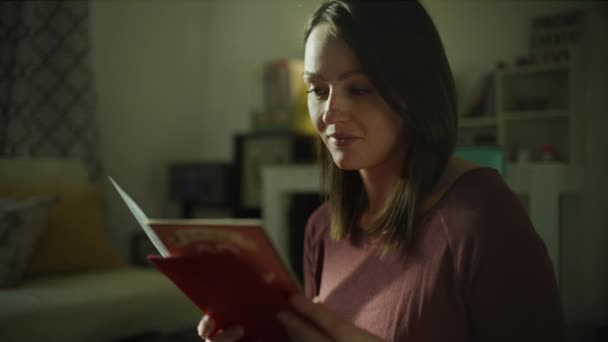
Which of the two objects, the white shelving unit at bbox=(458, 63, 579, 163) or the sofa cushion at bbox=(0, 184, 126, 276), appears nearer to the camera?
the white shelving unit at bbox=(458, 63, 579, 163)

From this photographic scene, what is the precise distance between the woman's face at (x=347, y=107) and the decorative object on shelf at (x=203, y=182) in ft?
5.50

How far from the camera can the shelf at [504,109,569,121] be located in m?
0.65

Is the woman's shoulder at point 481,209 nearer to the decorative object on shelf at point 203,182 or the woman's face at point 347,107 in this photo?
the woman's face at point 347,107

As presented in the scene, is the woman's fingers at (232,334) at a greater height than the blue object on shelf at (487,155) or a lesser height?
lesser

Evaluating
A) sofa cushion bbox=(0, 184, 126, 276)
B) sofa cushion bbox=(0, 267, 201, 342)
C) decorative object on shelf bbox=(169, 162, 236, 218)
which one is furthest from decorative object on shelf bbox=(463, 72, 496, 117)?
decorative object on shelf bbox=(169, 162, 236, 218)

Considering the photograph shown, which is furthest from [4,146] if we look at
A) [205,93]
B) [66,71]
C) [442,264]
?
[205,93]

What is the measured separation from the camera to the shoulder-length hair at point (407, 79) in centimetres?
52

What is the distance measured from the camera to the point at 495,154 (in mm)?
724

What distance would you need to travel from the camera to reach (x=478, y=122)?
2.46 ft

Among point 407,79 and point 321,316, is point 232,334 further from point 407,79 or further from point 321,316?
point 407,79

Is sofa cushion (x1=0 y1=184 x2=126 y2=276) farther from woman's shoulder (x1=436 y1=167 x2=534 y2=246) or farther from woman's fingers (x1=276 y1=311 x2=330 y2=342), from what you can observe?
woman's shoulder (x1=436 y1=167 x2=534 y2=246)

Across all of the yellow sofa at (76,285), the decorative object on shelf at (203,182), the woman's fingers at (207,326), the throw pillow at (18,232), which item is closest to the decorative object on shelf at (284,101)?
the decorative object on shelf at (203,182)

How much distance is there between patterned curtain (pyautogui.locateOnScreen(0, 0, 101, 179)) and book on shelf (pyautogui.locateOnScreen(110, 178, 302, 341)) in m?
0.62

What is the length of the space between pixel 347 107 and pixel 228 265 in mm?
228
